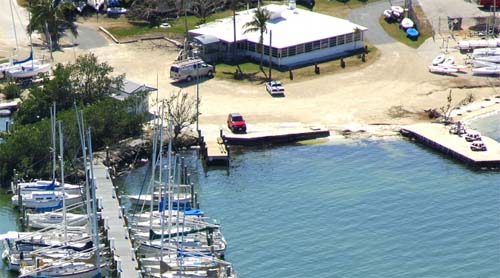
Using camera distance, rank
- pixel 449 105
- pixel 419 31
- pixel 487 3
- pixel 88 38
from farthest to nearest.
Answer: pixel 487 3
pixel 419 31
pixel 88 38
pixel 449 105

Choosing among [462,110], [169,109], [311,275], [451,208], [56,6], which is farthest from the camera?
[56,6]

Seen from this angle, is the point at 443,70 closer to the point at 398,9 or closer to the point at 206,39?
the point at 398,9

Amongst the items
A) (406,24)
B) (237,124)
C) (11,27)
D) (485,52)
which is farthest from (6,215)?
(406,24)

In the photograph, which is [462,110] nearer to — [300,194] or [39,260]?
[300,194]

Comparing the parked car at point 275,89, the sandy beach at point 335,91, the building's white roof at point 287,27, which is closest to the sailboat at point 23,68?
the sandy beach at point 335,91

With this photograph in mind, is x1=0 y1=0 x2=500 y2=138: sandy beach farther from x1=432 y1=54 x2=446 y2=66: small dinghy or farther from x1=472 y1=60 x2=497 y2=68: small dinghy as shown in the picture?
x1=472 y1=60 x2=497 y2=68: small dinghy

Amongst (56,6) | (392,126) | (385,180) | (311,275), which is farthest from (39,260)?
(56,6)
